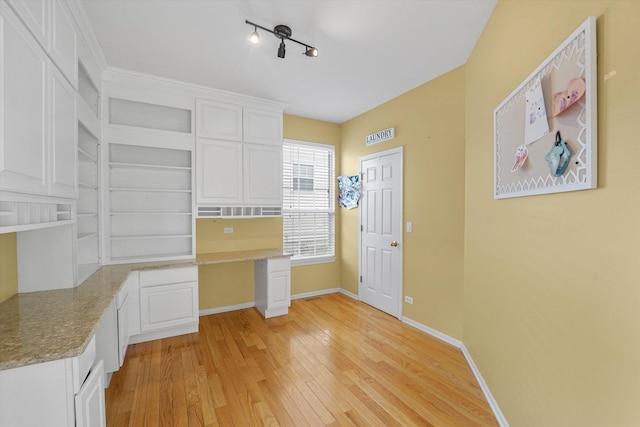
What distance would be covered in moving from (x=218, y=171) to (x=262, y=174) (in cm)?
57

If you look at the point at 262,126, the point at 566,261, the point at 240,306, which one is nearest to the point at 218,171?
the point at 262,126

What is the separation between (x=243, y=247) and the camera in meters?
3.86

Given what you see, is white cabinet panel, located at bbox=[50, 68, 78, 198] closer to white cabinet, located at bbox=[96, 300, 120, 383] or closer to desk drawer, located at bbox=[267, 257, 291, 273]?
white cabinet, located at bbox=[96, 300, 120, 383]

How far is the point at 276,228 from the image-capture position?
4.12 meters

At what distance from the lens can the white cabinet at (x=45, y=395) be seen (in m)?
1.07

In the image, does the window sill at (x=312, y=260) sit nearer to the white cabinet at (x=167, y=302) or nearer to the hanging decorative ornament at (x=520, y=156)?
the white cabinet at (x=167, y=302)

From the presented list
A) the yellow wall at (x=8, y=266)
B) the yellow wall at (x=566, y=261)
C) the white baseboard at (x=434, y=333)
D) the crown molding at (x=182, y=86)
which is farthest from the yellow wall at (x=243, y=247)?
the yellow wall at (x=566, y=261)

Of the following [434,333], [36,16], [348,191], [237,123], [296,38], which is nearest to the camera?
[36,16]

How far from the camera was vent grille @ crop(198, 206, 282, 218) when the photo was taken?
333 centimetres

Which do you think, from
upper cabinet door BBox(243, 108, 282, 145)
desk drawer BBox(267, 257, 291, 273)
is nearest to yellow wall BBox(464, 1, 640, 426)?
desk drawer BBox(267, 257, 291, 273)

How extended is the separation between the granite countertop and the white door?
2.96 metres

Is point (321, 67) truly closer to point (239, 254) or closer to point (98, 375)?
point (239, 254)

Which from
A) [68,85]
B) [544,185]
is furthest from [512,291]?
[68,85]

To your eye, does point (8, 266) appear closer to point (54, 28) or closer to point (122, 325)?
point (122, 325)
